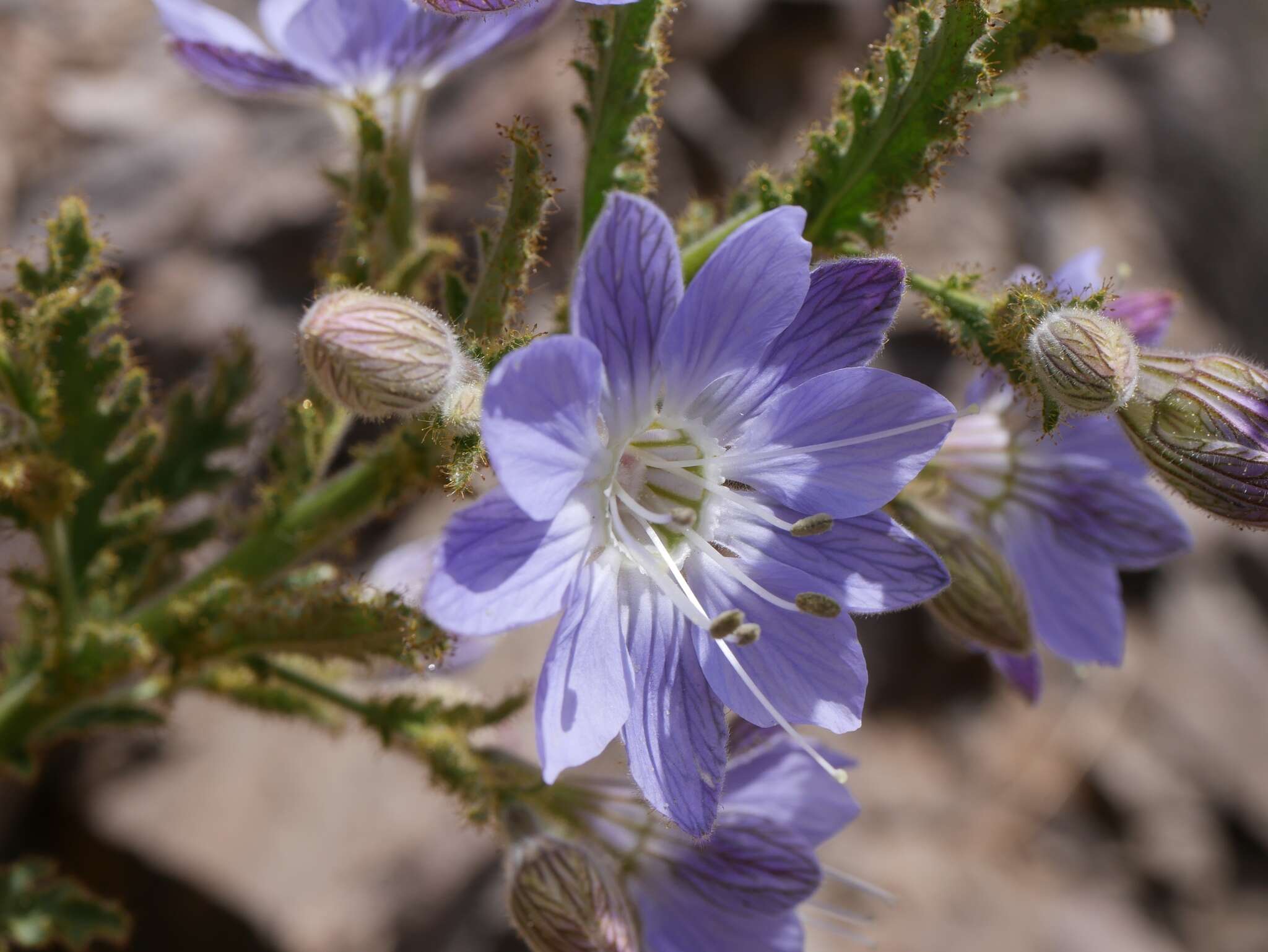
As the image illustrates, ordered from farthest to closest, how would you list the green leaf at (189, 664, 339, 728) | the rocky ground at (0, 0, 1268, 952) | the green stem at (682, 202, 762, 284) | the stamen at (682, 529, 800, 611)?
the rocky ground at (0, 0, 1268, 952) → the green leaf at (189, 664, 339, 728) → the green stem at (682, 202, 762, 284) → the stamen at (682, 529, 800, 611)

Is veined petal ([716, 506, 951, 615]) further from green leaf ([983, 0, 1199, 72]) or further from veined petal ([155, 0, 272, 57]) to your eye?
veined petal ([155, 0, 272, 57])

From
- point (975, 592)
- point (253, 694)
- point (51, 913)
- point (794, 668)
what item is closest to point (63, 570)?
point (253, 694)

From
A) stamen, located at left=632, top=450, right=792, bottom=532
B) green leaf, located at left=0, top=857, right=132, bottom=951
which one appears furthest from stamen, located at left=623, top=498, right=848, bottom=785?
green leaf, located at left=0, top=857, right=132, bottom=951

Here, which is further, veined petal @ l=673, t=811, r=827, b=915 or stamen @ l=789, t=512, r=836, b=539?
veined petal @ l=673, t=811, r=827, b=915

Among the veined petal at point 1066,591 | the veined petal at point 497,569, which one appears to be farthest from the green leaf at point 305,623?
the veined petal at point 1066,591

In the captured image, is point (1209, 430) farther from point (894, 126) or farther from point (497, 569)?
point (497, 569)

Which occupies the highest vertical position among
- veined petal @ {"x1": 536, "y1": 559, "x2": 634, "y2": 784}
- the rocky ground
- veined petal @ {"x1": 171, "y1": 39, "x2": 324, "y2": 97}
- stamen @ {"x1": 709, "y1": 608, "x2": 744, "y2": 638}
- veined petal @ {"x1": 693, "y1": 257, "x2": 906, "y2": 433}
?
veined petal @ {"x1": 693, "y1": 257, "x2": 906, "y2": 433}
